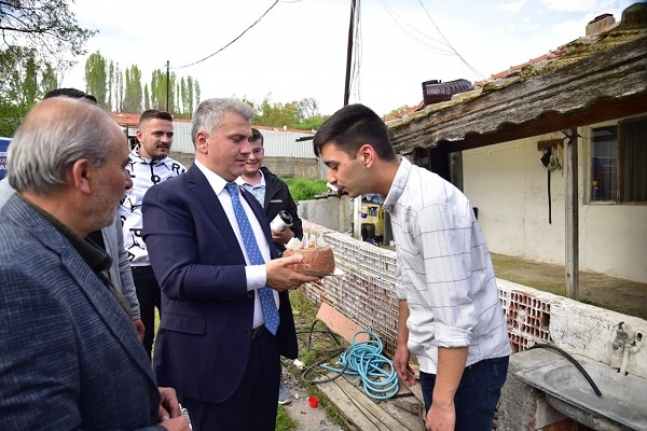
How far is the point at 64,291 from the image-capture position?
3.16 feet

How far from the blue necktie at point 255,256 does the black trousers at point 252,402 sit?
8 centimetres

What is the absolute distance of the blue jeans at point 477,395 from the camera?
164 centimetres

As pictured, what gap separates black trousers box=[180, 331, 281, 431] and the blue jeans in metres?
0.96

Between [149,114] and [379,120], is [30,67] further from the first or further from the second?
[379,120]

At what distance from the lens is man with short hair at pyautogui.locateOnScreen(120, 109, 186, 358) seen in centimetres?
Result: 331

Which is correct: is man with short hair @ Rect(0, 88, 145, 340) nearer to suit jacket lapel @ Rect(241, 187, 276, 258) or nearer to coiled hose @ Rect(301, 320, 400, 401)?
suit jacket lapel @ Rect(241, 187, 276, 258)

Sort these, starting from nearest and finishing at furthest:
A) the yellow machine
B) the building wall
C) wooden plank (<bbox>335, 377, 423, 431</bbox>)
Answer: wooden plank (<bbox>335, 377, 423, 431</bbox>)
the building wall
the yellow machine

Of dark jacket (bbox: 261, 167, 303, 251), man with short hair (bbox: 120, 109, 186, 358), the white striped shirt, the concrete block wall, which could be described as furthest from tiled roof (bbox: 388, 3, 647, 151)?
man with short hair (bbox: 120, 109, 186, 358)

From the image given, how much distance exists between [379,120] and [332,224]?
12.1 m

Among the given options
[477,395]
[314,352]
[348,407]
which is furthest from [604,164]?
[477,395]

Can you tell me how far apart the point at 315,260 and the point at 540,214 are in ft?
22.5

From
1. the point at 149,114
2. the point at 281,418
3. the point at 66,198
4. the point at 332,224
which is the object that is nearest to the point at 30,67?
the point at 332,224

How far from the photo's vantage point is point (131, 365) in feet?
3.66

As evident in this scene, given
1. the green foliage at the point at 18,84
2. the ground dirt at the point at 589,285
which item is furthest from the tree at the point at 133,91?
the ground dirt at the point at 589,285
